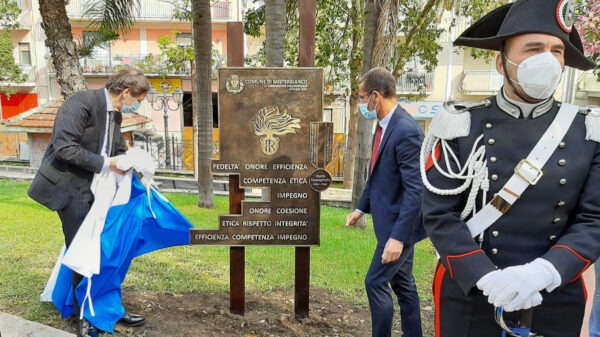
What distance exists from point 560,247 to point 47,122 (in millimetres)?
14589

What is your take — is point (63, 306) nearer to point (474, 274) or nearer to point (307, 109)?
point (307, 109)

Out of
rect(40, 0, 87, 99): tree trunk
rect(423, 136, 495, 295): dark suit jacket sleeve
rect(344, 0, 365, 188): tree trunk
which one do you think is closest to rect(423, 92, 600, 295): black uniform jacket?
rect(423, 136, 495, 295): dark suit jacket sleeve

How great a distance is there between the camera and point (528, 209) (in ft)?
6.24

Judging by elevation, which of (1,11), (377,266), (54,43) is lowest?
(377,266)

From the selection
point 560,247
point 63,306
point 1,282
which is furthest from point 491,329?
point 1,282

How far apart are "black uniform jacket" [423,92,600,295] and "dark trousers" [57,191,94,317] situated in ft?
Result: 8.50

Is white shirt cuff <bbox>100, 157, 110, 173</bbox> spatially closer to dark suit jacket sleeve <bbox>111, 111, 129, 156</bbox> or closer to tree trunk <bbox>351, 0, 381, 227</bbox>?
dark suit jacket sleeve <bbox>111, 111, 129, 156</bbox>

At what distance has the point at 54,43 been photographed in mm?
6652

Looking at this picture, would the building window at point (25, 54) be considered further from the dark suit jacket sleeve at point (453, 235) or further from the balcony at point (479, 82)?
the dark suit jacket sleeve at point (453, 235)

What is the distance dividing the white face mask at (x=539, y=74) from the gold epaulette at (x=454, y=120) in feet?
0.70

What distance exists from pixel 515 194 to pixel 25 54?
114ft

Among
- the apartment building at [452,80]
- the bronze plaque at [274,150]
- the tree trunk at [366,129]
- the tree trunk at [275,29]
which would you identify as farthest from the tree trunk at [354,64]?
the apartment building at [452,80]

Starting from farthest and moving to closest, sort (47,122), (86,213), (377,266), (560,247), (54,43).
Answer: (47,122) → (54,43) → (86,213) → (377,266) → (560,247)

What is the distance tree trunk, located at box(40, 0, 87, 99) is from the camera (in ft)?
21.5
